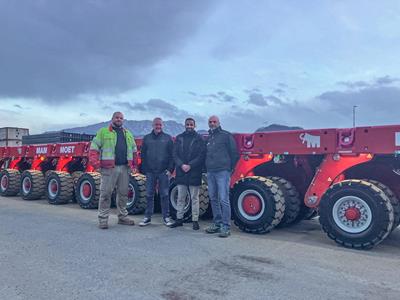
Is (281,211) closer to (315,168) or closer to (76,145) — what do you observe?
(315,168)

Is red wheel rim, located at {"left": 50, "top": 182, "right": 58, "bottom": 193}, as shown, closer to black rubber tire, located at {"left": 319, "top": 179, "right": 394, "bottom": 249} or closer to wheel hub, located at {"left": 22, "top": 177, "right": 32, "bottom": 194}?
wheel hub, located at {"left": 22, "top": 177, "right": 32, "bottom": 194}

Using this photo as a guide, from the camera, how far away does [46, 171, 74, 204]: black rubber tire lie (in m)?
10.3

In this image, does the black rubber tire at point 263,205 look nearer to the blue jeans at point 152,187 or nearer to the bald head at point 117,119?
the blue jeans at point 152,187

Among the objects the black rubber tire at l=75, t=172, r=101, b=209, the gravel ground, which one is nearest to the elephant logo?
the gravel ground

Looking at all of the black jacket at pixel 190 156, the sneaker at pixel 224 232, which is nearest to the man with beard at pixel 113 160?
the black jacket at pixel 190 156

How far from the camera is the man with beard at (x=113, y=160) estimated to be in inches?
279

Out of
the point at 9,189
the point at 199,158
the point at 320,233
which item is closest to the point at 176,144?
the point at 199,158

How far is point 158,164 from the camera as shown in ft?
24.0

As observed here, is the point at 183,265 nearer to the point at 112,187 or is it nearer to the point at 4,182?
the point at 112,187

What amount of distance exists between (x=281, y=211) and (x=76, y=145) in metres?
6.17

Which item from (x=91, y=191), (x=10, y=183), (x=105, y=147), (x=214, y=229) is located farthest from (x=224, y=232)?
(x=10, y=183)

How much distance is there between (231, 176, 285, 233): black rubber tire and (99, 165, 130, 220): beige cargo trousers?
207 cm

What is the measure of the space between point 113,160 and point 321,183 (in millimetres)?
3526

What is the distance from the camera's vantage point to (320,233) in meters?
7.02
